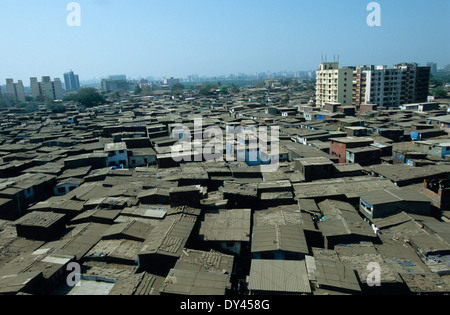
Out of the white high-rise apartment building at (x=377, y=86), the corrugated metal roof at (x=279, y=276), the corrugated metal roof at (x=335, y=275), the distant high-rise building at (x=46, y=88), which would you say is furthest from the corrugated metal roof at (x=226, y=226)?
the distant high-rise building at (x=46, y=88)

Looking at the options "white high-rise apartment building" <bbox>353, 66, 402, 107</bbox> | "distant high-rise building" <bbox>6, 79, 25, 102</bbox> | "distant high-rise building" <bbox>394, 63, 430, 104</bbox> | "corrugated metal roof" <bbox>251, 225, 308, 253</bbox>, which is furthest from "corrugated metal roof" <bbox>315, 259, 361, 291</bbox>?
"distant high-rise building" <bbox>6, 79, 25, 102</bbox>

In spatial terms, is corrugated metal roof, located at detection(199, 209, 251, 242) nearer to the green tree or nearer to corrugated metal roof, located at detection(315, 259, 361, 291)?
corrugated metal roof, located at detection(315, 259, 361, 291)

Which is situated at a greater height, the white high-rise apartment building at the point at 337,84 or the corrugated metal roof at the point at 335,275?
the white high-rise apartment building at the point at 337,84

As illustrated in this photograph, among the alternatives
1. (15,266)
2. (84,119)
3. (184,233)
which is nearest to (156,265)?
(184,233)

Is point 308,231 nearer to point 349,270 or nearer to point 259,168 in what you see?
point 349,270

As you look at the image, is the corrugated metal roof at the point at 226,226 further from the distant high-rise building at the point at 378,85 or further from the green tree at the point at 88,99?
the green tree at the point at 88,99

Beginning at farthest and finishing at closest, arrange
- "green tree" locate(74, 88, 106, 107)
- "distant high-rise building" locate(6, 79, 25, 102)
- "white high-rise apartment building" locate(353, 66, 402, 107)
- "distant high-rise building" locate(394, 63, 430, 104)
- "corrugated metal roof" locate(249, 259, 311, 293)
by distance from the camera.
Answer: "distant high-rise building" locate(6, 79, 25, 102) → "green tree" locate(74, 88, 106, 107) → "distant high-rise building" locate(394, 63, 430, 104) → "white high-rise apartment building" locate(353, 66, 402, 107) → "corrugated metal roof" locate(249, 259, 311, 293)
